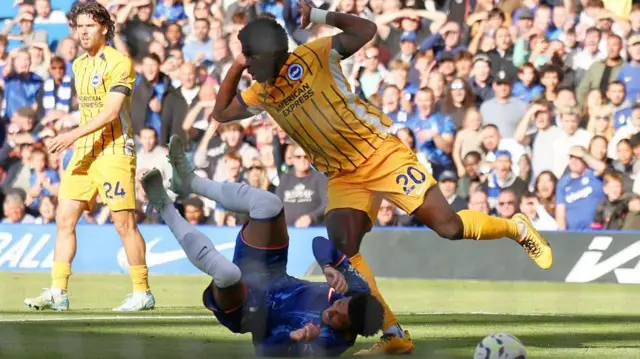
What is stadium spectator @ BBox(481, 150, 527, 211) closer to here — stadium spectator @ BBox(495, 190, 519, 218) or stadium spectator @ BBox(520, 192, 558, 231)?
stadium spectator @ BBox(495, 190, 519, 218)

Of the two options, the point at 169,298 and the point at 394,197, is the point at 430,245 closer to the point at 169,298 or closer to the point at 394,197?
the point at 169,298

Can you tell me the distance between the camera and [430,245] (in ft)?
52.4

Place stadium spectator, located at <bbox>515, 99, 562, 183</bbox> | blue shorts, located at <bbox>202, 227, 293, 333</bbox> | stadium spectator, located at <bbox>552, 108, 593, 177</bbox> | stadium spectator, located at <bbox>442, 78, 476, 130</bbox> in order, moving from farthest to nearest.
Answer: stadium spectator, located at <bbox>442, 78, 476, 130</bbox>, stadium spectator, located at <bbox>515, 99, 562, 183</bbox>, stadium spectator, located at <bbox>552, 108, 593, 177</bbox>, blue shorts, located at <bbox>202, 227, 293, 333</bbox>

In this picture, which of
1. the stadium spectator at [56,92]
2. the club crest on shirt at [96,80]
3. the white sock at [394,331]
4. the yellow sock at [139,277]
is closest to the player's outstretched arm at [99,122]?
the club crest on shirt at [96,80]

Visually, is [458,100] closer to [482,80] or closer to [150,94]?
[482,80]

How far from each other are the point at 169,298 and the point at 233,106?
4842mm

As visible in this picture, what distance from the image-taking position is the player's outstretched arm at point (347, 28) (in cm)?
866

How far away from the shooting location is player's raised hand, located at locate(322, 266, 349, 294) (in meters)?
7.30

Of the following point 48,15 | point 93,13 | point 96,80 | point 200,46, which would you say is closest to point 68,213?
point 96,80

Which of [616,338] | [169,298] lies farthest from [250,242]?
[169,298]

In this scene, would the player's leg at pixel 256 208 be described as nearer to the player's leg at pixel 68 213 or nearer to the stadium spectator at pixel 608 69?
the player's leg at pixel 68 213

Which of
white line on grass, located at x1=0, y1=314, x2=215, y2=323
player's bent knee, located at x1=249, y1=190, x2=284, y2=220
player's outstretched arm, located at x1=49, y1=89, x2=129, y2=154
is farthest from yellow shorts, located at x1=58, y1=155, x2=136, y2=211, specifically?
player's bent knee, located at x1=249, y1=190, x2=284, y2=220

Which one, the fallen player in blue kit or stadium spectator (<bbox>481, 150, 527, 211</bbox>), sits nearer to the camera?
the fallen player in blue kit

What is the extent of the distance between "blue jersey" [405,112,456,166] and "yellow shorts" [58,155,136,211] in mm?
5734
